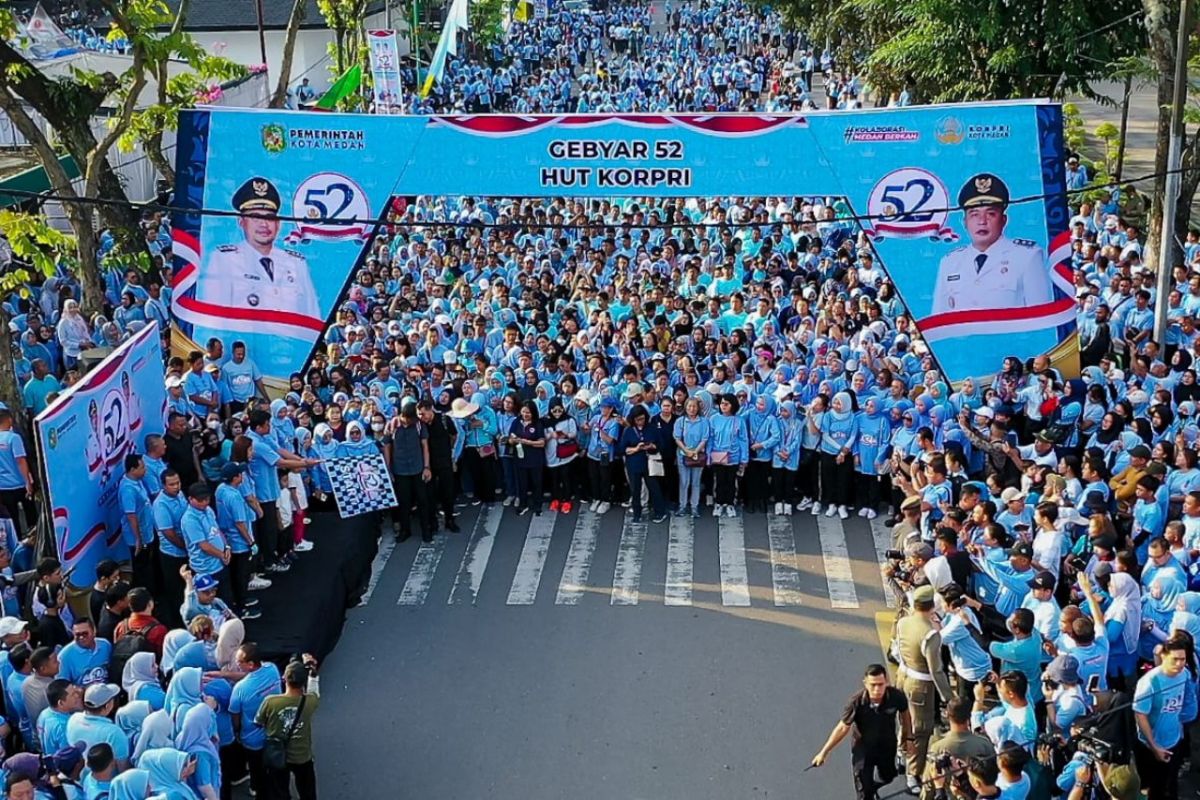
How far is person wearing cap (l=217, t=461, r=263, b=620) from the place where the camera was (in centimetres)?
1130

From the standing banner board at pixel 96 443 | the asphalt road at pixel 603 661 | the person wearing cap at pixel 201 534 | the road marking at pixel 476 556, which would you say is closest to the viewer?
the asphalt road at pixel 603 661

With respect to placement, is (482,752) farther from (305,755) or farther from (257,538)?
(257,538)

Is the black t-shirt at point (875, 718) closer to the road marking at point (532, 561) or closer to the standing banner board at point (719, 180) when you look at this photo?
the road marking at point (532, 561)

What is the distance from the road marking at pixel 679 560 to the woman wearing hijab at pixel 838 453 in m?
1.51

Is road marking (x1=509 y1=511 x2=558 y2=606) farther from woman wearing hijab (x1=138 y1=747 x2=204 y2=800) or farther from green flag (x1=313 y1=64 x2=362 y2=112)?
green flag (x1=313 y1=64 x2=362 y2=112)

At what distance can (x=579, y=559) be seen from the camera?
1336 centimetres

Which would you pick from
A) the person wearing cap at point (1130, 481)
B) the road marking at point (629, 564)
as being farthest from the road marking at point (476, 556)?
the person wearing cap at point (1130, 481)

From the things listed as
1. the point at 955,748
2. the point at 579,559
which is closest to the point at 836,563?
the point at 579,559

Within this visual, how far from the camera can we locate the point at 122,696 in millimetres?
9047

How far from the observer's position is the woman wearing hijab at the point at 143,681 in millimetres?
8445

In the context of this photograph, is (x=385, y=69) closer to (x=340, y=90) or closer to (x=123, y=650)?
(x=340, y=90)

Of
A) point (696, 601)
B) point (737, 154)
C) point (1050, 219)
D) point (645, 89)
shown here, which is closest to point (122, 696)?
point (696, 601)

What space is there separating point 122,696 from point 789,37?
47.5m

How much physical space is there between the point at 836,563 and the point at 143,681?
6958 mm
